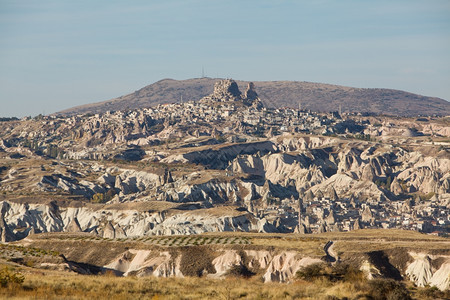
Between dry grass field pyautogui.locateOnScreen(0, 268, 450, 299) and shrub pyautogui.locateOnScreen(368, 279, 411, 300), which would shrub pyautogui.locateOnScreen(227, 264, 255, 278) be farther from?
shrub pyautogui.locateOnScreen(368, 279, 411, 300)

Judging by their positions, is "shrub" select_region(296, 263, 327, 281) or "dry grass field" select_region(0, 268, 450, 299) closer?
"dry grass field" select_region(0, 268, 450, 299)

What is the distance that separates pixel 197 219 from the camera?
142 m

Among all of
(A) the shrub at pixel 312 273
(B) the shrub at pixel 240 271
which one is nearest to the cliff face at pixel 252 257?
(B) the shrub at pixel 240 271

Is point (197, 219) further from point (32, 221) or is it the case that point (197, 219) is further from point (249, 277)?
point (249, 277)

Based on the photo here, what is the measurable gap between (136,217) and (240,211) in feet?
92.1

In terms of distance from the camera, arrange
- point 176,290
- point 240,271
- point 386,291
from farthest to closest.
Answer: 1. point 240,271
2. point 176,290
3. point 386,291

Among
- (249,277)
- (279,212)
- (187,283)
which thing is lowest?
(279,212)

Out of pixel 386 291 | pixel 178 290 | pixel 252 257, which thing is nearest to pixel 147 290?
pixel 178 290

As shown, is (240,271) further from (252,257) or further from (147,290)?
(147,290)

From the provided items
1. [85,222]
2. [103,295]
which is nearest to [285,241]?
[103,295]

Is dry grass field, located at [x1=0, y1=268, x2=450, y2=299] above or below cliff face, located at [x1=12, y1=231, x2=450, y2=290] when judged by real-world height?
above

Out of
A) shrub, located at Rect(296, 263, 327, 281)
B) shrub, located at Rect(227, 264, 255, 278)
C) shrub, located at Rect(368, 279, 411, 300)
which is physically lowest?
shrub, located at Rect(227, 264, 255, 278)

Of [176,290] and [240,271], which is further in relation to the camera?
[240,271]

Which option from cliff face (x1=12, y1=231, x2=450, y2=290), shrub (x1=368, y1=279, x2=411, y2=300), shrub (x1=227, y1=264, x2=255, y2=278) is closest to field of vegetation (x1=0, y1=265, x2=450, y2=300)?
shrub (x1=368, y1=279, x2=411, y2=300)
